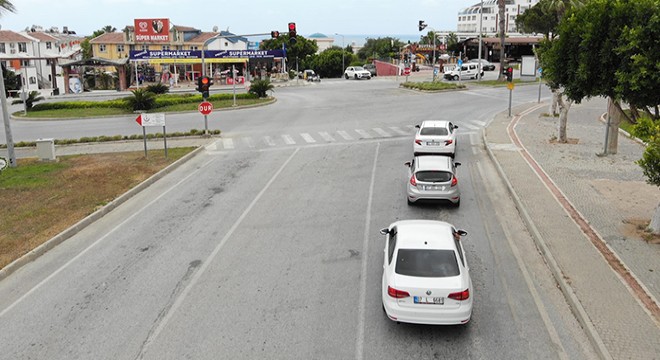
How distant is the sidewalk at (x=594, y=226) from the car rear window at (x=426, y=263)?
8.34 ft

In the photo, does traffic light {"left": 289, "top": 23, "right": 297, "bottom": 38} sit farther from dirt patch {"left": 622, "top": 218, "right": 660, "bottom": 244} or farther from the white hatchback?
dirt patch {"left": 622, "top": 218, "right": 660, "bottom": 244}

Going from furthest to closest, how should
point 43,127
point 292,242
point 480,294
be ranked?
point 43,127 → point 292,242 → point 480,294

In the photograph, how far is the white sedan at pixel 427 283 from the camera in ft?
31.4

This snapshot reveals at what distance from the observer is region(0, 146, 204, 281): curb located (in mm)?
13414

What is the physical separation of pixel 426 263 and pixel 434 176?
6.88 meters

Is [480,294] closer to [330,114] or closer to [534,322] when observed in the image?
[534,322]

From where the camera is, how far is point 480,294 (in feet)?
37.4

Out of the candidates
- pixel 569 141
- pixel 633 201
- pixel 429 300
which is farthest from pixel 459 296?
pixel 569 141

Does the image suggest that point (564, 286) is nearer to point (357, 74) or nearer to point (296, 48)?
point (357, 74)

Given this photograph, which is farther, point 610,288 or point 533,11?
point 533,11

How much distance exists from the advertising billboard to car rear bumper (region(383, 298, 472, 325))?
6423cm

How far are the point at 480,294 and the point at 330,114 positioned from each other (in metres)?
28.1

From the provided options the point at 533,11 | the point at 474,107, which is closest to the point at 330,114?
the point at 474,107

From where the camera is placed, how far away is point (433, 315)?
31.4ft
